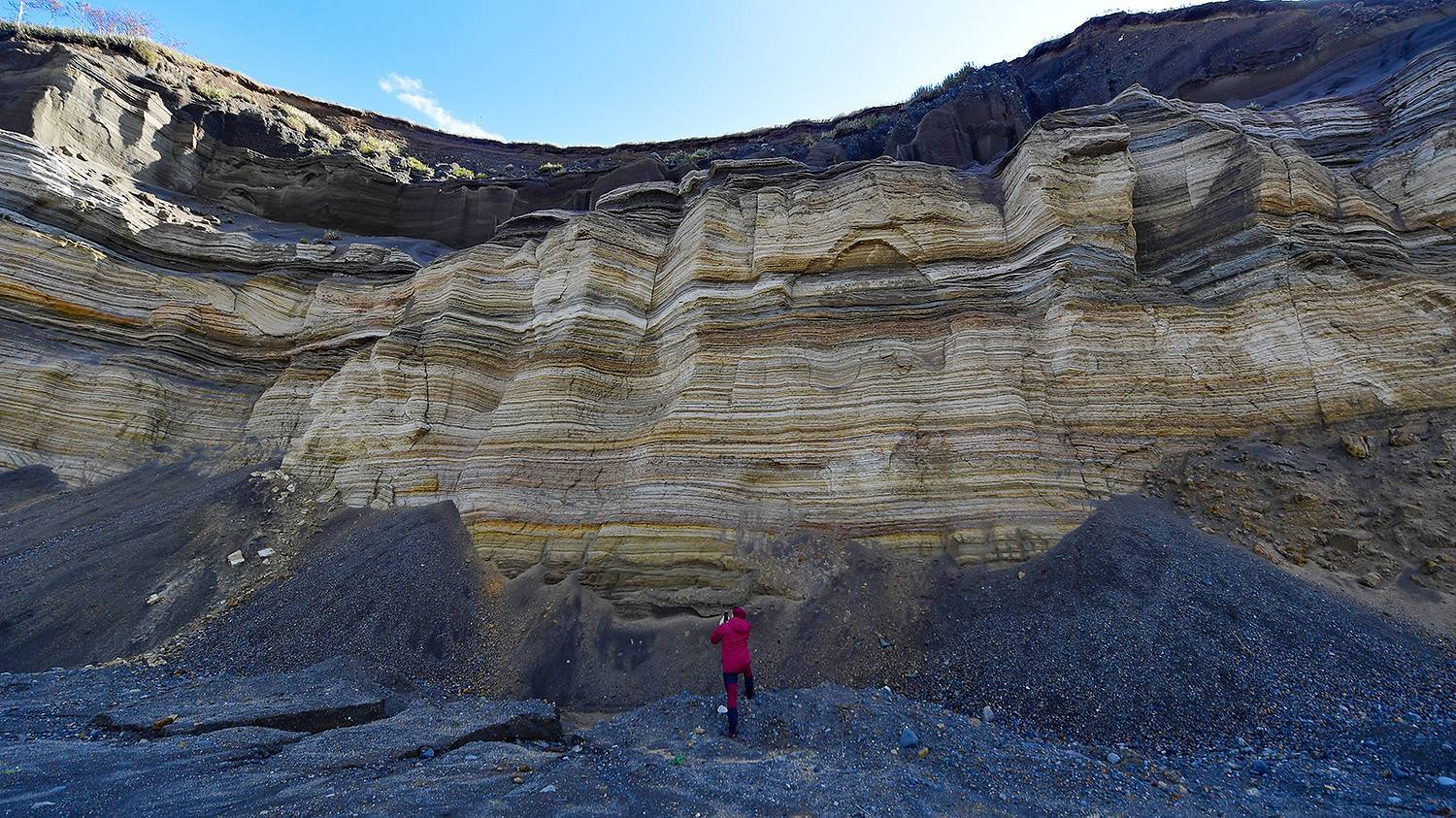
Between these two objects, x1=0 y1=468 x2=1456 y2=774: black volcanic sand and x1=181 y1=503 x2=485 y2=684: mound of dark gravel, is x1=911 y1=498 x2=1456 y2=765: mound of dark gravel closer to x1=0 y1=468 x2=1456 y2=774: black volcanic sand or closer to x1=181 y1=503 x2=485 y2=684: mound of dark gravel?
x1=0 y1=468 x2=1456 y2=774: black volcanic sand

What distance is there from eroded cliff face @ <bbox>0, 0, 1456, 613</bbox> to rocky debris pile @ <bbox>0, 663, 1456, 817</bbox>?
7.61 ft

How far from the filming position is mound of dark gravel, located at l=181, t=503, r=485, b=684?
7762 mm

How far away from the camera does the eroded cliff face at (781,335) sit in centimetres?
847

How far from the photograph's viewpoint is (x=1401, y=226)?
397 inches

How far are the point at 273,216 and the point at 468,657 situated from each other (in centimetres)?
1698

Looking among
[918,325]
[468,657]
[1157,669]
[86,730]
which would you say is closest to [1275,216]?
[918,325]

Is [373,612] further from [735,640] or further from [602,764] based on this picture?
[735,640]

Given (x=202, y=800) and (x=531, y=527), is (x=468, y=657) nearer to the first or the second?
(x=531, y=527)

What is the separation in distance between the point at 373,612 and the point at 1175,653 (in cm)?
1101

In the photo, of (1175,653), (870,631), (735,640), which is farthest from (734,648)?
(1175,653)

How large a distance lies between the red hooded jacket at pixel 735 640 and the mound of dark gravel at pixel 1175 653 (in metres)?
2.37

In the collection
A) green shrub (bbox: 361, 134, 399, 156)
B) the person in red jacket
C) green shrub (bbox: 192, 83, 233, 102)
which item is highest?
green shrub (bbox: 361, 134, 399, 156)

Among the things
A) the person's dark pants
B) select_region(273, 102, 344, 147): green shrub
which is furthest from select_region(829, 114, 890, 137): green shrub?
the person's dark pants

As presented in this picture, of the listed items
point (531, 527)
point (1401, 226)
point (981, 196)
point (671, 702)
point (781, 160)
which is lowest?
point (671, 702)
